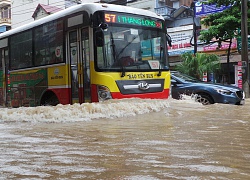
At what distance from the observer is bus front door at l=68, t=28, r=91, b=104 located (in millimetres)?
7155

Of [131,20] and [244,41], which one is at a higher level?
[244,41]

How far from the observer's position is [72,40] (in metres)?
7.59

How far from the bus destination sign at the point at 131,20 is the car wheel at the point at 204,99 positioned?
2313 mm

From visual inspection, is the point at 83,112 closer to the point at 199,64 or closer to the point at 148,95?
the point at 148,95

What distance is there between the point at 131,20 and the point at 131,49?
72 cm

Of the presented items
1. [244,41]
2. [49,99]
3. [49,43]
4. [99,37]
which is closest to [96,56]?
[99,37]

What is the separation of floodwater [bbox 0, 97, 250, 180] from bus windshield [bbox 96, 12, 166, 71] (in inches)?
32.3

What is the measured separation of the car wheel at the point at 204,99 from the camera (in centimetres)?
887

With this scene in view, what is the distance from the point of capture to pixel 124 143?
3877 mm

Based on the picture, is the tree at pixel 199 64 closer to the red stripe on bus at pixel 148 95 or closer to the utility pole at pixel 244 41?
the utility pole at pixel 244 41

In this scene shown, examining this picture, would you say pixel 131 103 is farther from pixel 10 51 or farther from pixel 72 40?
pixel 10 51

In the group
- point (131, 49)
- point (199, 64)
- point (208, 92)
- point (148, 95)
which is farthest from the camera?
point (199, 64)

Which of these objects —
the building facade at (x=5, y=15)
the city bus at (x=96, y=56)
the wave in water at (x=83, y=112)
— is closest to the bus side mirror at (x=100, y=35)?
the city bus at (x=96, y=56)

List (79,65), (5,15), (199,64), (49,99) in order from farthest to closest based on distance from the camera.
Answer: (5,15)
(199,64)
(49,99)
(79,65)
